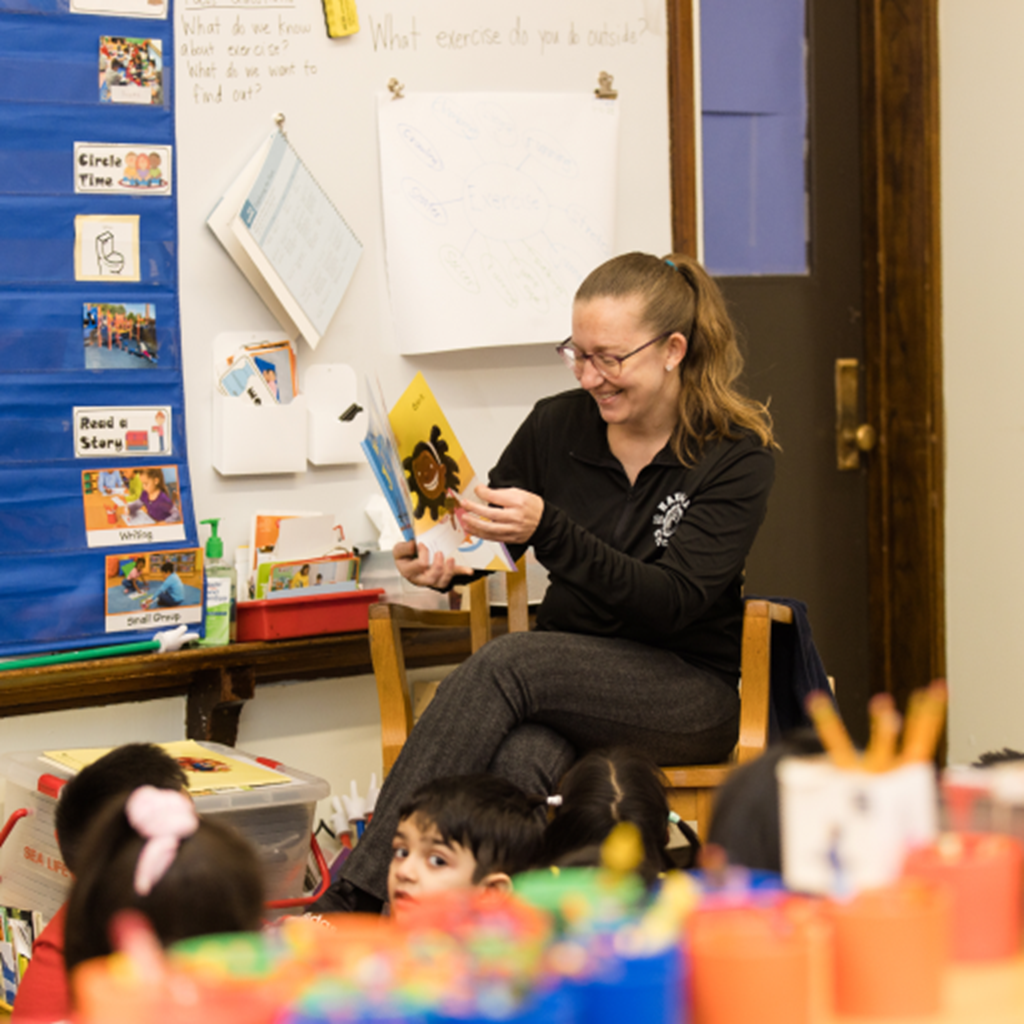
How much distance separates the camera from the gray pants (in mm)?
1732

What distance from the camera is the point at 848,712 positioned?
301cm

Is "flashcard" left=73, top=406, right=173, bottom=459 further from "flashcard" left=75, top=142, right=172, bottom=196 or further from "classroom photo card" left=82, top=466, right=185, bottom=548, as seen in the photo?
"flashcard" left=75, top=142, right=172, bottom=196

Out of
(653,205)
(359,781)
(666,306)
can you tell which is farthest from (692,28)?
(359,781)

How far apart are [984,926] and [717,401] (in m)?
1.41

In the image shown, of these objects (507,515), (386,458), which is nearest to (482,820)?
(507,515)

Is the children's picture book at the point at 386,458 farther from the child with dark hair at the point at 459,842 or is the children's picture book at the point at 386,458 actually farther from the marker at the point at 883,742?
the marker at the point at 883,742

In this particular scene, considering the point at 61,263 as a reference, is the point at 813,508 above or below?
below

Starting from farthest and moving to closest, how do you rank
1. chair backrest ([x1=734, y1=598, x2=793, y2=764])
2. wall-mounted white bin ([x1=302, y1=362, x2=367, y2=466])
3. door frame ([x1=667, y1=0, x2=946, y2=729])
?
door frame ([x1=667, y1=0, x2=946, y2=729]) < wall-mounted white bin ([x1=302, y1=362, x2=367, y2=466]) < chair backrest ([x1=734, y1=598, x2=793, y2=764])

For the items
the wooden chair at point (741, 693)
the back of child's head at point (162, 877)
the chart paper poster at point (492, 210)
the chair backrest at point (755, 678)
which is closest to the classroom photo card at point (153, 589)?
the wooden chair at point (741, 693)

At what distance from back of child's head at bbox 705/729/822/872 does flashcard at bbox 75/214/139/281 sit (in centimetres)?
169

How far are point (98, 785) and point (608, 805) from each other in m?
0.62

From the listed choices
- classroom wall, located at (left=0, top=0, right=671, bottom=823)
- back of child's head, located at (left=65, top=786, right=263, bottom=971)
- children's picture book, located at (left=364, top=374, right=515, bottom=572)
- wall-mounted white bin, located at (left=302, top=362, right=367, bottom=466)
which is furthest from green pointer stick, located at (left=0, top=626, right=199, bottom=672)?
→ back of child's head, located at (left=65, top=786, right=263, bottom=971)

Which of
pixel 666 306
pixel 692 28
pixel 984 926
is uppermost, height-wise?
pixel 692 28

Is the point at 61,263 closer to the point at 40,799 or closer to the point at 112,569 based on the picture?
the point at 112,569
